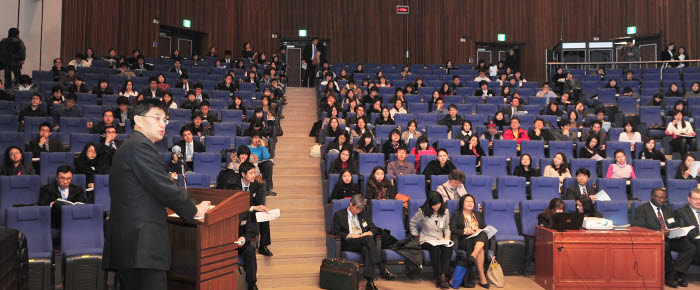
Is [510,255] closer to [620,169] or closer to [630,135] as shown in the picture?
[620,169]

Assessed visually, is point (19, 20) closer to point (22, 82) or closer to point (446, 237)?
point (22, 82)

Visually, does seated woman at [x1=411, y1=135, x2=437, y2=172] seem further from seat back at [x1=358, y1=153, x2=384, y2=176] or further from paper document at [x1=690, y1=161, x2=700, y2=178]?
paper document at [x1=690, y1=161, x2=700, y2=178]

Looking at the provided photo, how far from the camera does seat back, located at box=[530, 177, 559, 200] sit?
741 centimetres

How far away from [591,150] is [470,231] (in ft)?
12.1

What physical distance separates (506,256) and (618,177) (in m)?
2.69

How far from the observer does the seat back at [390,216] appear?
660cm

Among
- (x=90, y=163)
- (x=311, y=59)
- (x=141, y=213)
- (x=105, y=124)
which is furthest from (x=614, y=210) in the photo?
(x=311, y=59)

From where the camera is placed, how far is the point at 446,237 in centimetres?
629

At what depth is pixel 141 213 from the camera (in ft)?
7.78

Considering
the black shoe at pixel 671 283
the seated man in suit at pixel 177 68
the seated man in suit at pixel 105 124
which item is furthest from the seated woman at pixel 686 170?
the seated man in suit at pixel 177 68

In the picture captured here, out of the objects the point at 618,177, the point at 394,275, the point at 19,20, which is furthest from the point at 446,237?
the point at 19,20

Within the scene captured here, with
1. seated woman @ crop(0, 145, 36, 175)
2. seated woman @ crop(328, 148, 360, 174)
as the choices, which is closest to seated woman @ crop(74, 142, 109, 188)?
seated woman @ crop(0, 145, 36, 175)

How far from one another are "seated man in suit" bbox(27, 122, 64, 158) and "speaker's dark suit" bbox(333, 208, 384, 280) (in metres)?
3.95

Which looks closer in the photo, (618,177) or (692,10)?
(618,177)
